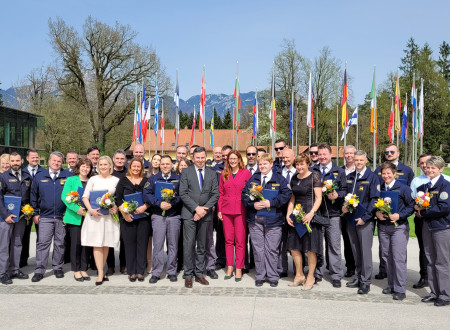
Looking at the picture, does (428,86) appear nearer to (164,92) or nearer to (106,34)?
(164,92)

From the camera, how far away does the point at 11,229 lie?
7.49 m

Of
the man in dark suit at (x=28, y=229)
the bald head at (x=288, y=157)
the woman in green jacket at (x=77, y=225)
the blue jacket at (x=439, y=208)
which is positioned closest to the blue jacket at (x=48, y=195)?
the woman in green jacket at (x=77, y=225)

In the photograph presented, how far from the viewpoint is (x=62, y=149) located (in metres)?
50.7

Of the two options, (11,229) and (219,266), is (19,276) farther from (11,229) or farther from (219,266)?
(219,266)

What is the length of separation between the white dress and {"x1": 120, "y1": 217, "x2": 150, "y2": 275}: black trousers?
0.61 feet

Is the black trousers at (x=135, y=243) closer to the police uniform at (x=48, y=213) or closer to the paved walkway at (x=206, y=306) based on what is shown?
the paved walkway at (x=206, y=306)

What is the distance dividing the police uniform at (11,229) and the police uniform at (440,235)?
6428 millimetres

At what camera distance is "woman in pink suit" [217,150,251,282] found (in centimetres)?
740

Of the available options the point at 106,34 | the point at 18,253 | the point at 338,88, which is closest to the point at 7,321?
the point at 18,253

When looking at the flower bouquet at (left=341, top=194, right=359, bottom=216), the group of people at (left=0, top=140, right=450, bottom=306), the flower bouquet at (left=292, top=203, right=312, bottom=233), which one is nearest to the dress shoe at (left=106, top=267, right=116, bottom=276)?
the group of people at (left=0, top=140, right=450, bottom=306)

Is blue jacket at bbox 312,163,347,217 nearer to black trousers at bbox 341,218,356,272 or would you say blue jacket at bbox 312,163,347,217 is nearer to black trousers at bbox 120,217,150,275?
black trousers at bbox 341,218,356,272

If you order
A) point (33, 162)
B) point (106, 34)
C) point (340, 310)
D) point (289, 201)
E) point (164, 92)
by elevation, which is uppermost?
point (106, 34)

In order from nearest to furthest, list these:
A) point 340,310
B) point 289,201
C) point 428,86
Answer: point 340,310, point 289,201, point 428,86

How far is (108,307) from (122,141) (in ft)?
160
